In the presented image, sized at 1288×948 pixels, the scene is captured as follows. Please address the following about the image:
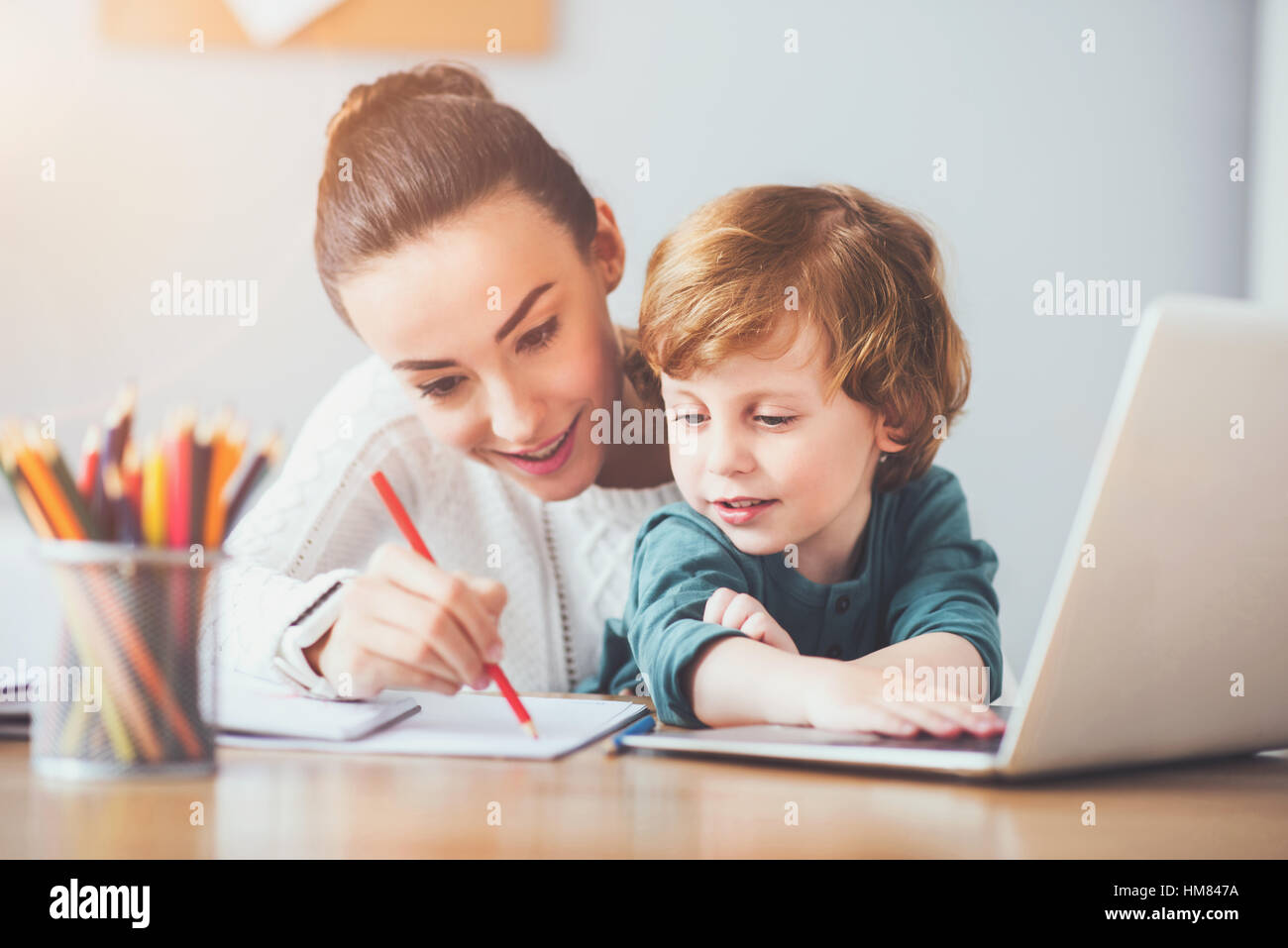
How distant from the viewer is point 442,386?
49.1 inches

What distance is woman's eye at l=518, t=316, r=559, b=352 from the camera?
1.22 meters

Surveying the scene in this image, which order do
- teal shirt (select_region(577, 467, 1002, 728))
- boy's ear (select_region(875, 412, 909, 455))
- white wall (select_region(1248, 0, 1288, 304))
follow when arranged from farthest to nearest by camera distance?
white wall (select_region(1248, 0, 1288, 304))
boy's ear (select_region(875, 412, 909, 455))
teal shirt (select_region(577, 467, 1002, 728))

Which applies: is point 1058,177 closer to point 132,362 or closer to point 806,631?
point 806,631

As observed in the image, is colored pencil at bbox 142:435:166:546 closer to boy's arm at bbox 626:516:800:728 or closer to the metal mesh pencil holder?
the metal mesh pencil holder

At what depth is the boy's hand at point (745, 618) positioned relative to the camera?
32.1 inches

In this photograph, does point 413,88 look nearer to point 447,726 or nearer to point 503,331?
point 503,331

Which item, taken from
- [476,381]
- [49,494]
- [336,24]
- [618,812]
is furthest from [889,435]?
[336,24]

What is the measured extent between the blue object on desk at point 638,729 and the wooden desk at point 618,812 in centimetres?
2

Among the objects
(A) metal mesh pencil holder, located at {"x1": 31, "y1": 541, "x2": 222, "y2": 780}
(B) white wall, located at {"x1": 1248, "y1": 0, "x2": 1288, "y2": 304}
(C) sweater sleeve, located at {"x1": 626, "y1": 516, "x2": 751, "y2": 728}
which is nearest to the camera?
(A) metal mesh pencil holder, located at {"x1": 31, "y1": 541, "x2": 222, "y2": 780}

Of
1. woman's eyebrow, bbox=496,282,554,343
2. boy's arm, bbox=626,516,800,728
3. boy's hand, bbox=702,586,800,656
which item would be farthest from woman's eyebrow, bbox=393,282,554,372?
boy's hand, bbox=702,586,800,656

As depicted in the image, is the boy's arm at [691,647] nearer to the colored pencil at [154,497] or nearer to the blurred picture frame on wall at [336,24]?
the colored pencil at [154,497]
